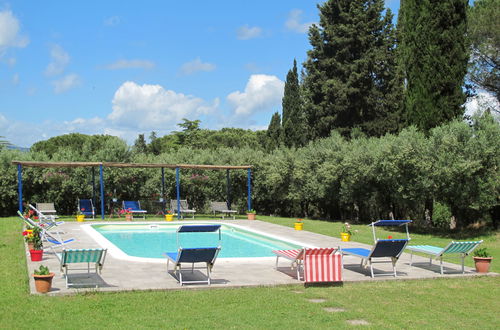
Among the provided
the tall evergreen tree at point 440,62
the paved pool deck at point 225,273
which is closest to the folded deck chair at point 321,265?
the paved pool deck at point 225,273

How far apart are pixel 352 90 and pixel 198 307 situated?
2430cm

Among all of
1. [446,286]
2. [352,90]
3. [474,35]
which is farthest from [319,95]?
[446,286]

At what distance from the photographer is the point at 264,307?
7.03 metres

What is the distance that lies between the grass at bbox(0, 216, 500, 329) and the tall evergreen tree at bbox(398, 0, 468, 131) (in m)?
10.4

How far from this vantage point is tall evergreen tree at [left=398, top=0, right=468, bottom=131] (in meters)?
18.2

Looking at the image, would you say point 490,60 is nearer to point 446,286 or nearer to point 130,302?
point 446,286

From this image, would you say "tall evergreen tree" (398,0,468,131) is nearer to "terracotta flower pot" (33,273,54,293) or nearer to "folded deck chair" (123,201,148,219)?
"folded deck chair" (123,201,148,219)

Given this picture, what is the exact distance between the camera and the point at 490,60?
21156 millimetres

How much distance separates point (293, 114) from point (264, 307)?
99.6 feet

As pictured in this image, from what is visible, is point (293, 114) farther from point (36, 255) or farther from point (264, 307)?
point (264, 307)

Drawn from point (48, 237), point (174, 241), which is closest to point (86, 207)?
point (174, 241)

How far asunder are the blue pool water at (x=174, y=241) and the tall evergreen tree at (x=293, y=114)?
16280 mm

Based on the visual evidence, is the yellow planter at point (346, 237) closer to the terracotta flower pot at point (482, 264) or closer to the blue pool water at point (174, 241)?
the blue pool water at point (174, 241)

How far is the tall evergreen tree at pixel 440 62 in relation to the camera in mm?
18156
